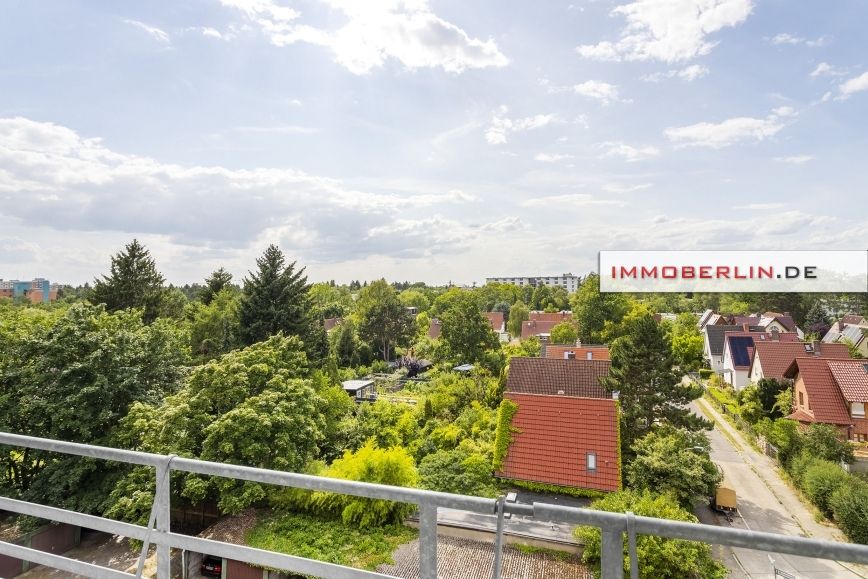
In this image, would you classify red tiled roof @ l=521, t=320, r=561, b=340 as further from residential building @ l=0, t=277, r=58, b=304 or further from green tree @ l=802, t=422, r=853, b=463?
residential building @ l=0, t=277, r=58, b=304

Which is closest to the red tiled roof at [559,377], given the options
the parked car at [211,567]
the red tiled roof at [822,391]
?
the red tiled roof at [822,391]

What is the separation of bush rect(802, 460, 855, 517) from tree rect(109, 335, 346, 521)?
15.7 m

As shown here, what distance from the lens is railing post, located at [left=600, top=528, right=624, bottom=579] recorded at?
1601 millimetres

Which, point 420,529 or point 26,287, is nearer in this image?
point 420,529

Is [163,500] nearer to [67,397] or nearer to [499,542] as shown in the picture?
[499,542]

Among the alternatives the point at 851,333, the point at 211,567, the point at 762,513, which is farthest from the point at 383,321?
the point at 851,333

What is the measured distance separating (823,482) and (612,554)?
18.2m

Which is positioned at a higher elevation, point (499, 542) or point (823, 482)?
point (499, 542)

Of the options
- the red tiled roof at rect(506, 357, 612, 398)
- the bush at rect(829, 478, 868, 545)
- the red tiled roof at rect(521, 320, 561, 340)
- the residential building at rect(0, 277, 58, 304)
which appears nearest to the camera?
the bush at rect(829, 478, 868, 545)

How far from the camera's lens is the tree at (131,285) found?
25.9 metres

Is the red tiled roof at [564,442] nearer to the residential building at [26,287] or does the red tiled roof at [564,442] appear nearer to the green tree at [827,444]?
the green tree at [827,444]

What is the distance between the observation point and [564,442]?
15141mm

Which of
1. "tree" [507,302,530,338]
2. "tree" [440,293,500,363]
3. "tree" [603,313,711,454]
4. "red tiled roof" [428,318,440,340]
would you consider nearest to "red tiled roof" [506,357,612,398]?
"tree" [603,313,711,454]

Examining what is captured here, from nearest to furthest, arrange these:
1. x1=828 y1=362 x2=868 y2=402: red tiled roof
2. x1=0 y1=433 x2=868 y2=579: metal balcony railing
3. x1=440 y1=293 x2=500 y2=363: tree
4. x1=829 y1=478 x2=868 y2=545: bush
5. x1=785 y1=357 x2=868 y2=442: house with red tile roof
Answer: x1=0 y1=433 x2=868 y2=579: metal balcony railing, x1=829 y1=478 x2=868 y2=545: bush, x1=785 y1=357 x2=868 y2=442: house with red tile roof, x1=828 y1=362 x2=868 y2=402: red tiled roof, x1=440 y1=293 x2=500 y2=363: tree
